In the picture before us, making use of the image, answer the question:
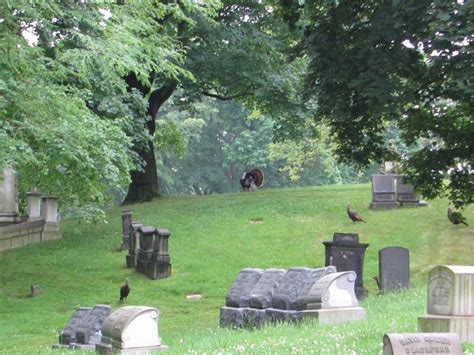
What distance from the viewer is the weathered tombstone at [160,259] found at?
2430 centimetres

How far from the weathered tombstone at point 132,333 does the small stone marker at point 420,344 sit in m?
4.57

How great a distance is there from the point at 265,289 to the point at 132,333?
4034mm

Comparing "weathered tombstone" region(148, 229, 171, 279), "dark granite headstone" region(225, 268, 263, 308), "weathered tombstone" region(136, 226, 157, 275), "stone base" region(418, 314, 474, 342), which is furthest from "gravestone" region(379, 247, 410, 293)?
"stone base" region(418, 314, 474, 342)

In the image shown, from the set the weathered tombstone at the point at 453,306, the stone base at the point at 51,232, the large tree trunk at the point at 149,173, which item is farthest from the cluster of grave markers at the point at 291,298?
the large tree trunk at the point at 149,173

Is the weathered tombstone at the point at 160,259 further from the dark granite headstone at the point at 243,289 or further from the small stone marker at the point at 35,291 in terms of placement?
the dark granite headstone at the point at 243,289

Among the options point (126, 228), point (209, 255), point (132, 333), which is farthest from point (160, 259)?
point (132, 333)

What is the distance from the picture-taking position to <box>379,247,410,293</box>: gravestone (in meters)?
19.5

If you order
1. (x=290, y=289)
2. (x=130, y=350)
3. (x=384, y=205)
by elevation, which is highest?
(x=384, y=205)

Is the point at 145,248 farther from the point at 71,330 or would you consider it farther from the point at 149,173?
the point at 149,173

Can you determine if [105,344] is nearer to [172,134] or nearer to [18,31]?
[18,31]

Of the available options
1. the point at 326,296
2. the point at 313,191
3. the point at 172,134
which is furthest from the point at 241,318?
the point at 172,134

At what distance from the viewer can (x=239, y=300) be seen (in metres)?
15.3

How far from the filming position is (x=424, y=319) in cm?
1045

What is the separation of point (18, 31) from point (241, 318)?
6264 mm
